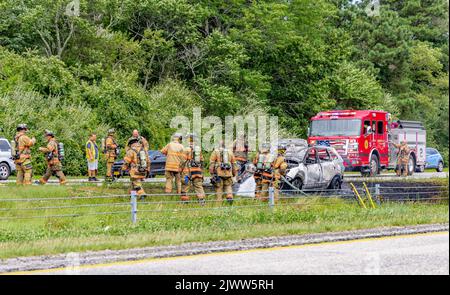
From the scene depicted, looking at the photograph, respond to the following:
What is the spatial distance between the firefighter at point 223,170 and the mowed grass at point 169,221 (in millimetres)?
429

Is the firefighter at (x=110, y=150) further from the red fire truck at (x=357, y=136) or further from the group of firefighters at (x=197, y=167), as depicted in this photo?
the red fire truck at (x=357, y=136)

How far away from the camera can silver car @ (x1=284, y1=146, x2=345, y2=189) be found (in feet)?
97.0

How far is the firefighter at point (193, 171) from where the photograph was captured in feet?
83.6

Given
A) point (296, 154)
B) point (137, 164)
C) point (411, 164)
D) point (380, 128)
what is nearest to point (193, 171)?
point (137, 164)

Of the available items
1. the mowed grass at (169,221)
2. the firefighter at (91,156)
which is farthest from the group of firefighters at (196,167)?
the firefighter at (91,156)

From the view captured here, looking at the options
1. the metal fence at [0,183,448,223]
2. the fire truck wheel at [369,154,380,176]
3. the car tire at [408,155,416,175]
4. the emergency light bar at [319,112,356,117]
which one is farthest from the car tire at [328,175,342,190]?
the car tire at [408,155,416,175]

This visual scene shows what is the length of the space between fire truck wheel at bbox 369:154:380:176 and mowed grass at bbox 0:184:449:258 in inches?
543

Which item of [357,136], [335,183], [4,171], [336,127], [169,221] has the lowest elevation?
[169,221]

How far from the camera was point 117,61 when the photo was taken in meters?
53.7

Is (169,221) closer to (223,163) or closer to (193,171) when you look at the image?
(193,171)

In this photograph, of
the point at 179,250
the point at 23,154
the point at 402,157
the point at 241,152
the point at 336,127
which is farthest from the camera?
the point at 402,157

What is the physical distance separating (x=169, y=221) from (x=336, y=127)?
21805 millimetres

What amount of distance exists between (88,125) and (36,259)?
28.5 meters

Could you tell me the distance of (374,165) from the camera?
139 feet
